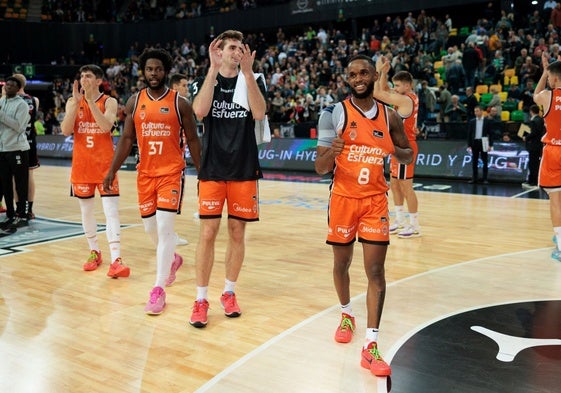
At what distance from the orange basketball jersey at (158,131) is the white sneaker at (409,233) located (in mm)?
3602

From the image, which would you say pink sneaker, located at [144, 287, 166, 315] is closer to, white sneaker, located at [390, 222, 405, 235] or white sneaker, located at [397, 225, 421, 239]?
white sneaker, located at [397, 225, 421, 239]

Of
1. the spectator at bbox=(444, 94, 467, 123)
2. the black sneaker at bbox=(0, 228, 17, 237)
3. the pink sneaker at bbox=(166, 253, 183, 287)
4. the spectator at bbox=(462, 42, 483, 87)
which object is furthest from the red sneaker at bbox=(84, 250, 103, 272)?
the spectator at bbox=(462, 42, 483, 87)

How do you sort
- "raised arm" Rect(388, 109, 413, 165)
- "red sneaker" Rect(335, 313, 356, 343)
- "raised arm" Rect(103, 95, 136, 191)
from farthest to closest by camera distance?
"raised arm" Rect(103, 95, 136, 191) < "red sneaker" Rect(335, 313, 356, 343) < "raised arm" Rect(388, 109, 413, 165)

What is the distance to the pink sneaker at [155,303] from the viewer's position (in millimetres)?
4500

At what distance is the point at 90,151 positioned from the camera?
568 centimetres

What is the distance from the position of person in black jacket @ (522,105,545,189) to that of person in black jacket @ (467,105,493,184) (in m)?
0.77

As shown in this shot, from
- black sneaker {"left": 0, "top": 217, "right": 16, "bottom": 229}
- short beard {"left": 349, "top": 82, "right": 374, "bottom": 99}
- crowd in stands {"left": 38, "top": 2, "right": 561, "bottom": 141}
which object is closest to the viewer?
short beard {"left": 349, "top": 82, "right": 374, "bottom": 99}

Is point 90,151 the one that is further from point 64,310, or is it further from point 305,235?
point 305,235

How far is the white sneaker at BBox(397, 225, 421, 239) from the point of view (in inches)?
288

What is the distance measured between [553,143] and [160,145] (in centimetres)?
405

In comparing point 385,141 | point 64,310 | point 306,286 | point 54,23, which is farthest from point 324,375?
point 54,23

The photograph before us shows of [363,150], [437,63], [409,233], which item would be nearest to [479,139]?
[409,233]

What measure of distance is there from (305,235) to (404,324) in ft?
11.3

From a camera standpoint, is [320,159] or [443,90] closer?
[320,159]
